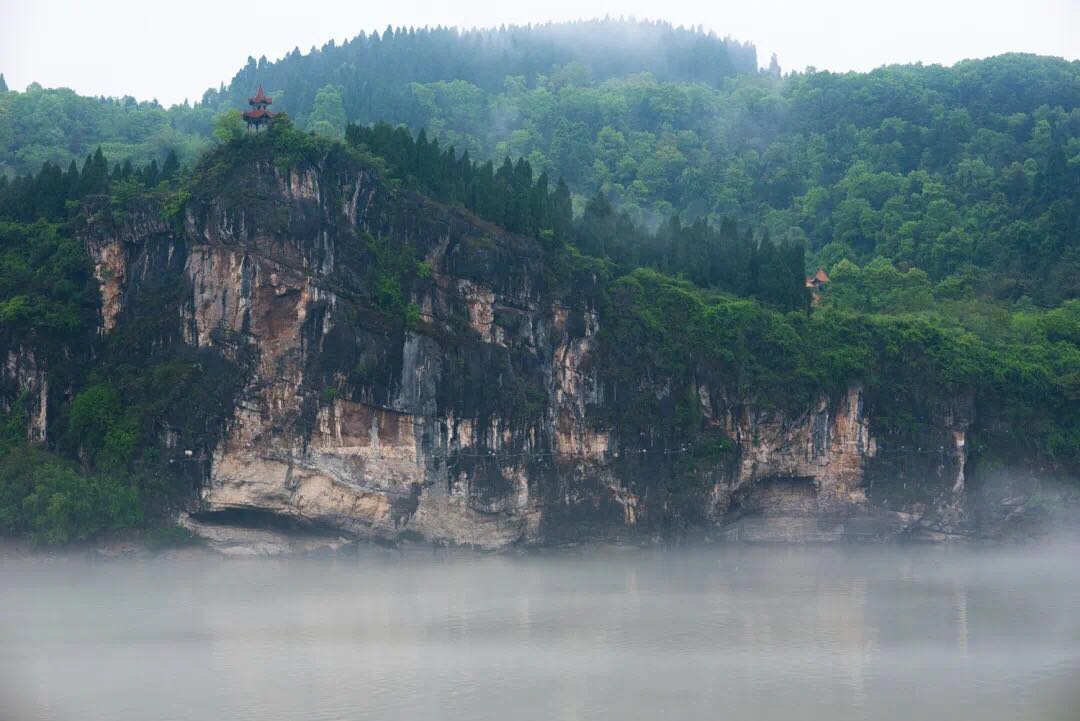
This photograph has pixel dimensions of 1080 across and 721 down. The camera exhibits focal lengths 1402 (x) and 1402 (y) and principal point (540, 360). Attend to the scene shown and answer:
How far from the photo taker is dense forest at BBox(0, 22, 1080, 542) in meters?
40.5

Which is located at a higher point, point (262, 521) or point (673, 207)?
point (673, 207)

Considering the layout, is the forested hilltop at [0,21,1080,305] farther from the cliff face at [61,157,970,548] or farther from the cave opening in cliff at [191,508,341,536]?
the cave opening in cliff at [191,508,341,536]

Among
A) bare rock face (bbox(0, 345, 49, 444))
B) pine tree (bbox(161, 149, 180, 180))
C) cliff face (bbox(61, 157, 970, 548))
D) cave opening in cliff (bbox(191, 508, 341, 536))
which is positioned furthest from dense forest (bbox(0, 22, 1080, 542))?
cave opening in cliff (bbox(191, 508, 341, 536))

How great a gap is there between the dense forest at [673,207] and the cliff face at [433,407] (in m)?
0.89

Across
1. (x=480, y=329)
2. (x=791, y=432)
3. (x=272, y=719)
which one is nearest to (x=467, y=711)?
(x=272, y=719)

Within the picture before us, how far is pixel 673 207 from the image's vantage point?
2825 inches

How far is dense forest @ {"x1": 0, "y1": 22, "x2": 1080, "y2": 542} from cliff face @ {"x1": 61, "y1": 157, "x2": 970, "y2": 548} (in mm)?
887

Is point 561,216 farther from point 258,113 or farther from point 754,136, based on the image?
point 754,136

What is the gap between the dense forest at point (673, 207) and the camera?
40500mm

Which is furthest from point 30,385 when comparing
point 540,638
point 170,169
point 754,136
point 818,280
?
point 754,136

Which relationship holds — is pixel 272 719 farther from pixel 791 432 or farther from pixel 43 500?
pixel 791 432

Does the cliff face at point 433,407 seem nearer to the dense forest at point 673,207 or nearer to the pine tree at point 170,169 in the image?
the dense forest at point 673,207

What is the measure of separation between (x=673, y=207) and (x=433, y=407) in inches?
1328

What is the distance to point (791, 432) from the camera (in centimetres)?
4409
